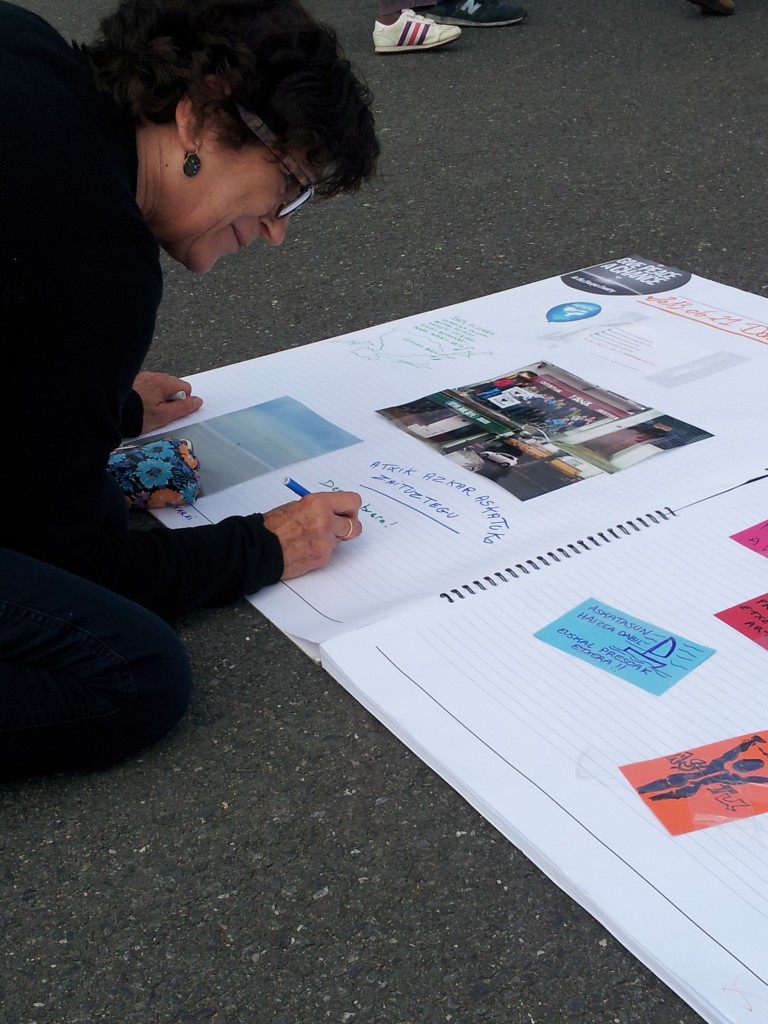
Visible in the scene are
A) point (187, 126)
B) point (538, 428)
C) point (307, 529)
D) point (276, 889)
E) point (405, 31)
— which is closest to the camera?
point (276, 889)

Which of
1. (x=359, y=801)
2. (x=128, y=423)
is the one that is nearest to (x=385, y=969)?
(x=359, y=801)

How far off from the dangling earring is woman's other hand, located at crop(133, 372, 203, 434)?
53cm

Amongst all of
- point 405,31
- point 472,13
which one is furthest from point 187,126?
point 472,13

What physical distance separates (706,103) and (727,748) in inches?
108

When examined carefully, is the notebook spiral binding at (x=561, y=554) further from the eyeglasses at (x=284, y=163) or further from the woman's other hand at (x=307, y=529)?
the eyeglasses at (x=284, y=163)

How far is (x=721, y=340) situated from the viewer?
5.95 ft

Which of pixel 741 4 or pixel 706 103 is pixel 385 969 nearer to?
pixel 706 103

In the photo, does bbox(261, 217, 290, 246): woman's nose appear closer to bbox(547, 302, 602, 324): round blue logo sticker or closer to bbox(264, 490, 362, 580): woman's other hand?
bbox(264, 490, 362, 580): woman's other hand

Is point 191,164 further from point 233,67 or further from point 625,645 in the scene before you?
point 625,645

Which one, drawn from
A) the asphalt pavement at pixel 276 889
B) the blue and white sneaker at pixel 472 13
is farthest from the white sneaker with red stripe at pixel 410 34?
the asphalt pavement at pixel 276 889

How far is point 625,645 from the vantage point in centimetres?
118

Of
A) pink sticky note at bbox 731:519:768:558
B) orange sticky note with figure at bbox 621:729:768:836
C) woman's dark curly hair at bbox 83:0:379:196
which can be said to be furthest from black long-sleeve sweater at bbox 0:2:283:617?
pink sticky note at bbox 731:519:768:558

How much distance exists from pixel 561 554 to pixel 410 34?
301 centimetres

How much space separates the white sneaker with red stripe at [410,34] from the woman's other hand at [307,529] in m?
2.94
